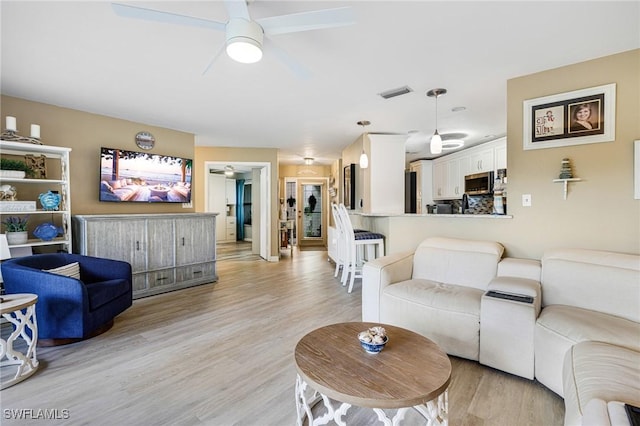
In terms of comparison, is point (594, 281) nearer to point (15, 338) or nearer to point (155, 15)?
point (155, 15)

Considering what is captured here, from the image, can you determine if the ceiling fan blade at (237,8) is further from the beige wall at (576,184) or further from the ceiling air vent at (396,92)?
the beige wall at (576,184)

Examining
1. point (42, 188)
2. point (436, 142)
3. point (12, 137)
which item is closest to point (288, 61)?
point (436, 142)

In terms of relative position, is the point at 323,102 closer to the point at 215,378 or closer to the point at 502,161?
the point at 215,378

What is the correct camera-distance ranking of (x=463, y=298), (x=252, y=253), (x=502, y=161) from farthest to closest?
(x=252, y=253) → (x=502, y=161) → (x=463, y=298)

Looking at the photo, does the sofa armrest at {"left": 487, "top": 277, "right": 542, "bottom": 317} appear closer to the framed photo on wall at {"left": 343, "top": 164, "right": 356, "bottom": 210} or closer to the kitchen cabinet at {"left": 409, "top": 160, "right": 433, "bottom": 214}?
the framed photo on wall at {"left": 343, "top": 164, "right": 356, "bottom": 210}

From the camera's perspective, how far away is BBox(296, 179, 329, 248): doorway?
882cm

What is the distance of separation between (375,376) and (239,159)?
5.49 meters

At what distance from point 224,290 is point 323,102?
289 cm

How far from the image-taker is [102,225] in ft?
11.2

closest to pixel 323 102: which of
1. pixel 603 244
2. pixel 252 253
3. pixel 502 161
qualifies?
pixel 603 244

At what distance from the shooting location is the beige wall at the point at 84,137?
3.26m

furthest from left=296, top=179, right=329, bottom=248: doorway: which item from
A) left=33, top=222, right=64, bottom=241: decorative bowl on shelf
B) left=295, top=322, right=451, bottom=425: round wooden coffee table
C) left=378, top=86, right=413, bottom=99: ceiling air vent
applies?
left=295, top=322, right=451, bottom=425: round wooden coffee table

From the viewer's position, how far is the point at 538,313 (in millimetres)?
1981

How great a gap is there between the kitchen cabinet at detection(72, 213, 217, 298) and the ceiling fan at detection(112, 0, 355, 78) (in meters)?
2.78
